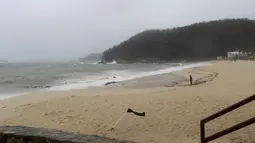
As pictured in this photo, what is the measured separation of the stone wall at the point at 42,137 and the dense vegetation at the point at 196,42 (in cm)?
11357

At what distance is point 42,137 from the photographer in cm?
413

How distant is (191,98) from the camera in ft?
34.9

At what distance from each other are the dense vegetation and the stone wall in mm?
113570

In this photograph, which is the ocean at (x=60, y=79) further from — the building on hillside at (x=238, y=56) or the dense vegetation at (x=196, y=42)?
the dense vegetation at (x=196, y=42)

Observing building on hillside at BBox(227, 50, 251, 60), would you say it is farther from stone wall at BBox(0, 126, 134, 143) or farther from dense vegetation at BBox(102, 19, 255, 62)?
stone wall at BBox(0, 126, 134, 143)

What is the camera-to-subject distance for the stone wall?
403 centimetres

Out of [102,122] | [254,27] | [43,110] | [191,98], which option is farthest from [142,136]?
[254,27]

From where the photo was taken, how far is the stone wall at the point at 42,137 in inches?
159

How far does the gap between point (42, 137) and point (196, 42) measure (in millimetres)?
125790

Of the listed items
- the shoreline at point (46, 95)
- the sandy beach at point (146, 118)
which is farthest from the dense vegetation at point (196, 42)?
the sandy beach at point (146, 118)

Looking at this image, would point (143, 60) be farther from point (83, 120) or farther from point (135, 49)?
point (83, 120)

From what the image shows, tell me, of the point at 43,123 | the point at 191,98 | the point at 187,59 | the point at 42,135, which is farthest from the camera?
the point at 187,59

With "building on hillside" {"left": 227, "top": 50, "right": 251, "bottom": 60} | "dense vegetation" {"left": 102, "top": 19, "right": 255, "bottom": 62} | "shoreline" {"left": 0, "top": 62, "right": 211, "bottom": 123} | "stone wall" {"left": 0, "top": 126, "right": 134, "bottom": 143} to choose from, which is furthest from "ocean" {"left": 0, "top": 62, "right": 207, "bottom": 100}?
"dense vegetation" {"left": 102, "top": 19, "right": 255, "bottom": 62}

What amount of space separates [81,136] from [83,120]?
481 cm
